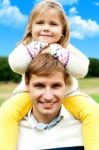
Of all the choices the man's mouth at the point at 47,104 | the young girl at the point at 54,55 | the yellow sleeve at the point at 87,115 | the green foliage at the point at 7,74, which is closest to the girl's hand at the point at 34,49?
the young girl at the point at 54,55

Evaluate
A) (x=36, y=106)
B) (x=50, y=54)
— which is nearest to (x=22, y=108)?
(x=36, y=106)

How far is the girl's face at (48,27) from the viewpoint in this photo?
3.39m

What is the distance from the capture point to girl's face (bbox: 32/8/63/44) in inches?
133

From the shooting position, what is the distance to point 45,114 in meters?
2.99

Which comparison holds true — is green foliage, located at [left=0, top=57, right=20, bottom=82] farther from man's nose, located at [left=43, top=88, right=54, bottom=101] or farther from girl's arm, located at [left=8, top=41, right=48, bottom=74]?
man's nose, located at [left=43, top=88, right=54, bottom=101]

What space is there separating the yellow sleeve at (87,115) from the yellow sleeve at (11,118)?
0.27 meters

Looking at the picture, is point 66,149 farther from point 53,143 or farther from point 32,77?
point 32,77

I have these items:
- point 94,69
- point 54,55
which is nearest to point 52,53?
point 54,55

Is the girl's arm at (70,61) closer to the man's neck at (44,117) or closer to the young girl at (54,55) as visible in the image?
the young girl at (54,55)

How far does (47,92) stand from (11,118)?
380 mm

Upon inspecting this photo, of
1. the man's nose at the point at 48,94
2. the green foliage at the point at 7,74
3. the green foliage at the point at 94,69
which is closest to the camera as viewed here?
the man's nose at the point at 48,94

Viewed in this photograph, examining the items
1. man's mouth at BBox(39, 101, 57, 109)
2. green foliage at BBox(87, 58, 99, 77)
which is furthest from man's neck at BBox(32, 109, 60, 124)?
green foliage at BBox(87, 58, 99, 77)

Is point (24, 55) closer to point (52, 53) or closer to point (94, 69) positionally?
point (52, 53)

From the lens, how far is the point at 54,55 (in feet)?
9.73
